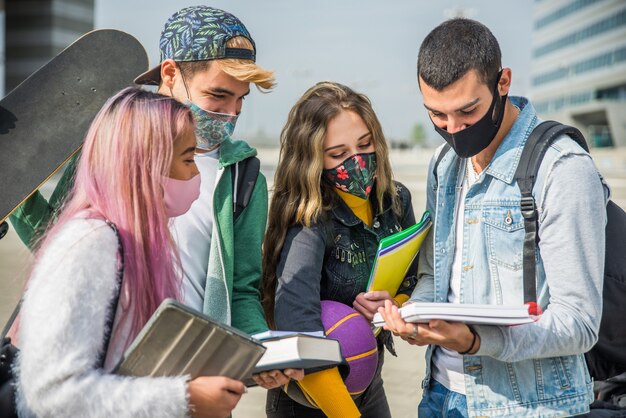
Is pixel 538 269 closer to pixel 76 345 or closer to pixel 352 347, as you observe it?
pixel 352 347

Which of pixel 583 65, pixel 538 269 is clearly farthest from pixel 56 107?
pixel 583 65

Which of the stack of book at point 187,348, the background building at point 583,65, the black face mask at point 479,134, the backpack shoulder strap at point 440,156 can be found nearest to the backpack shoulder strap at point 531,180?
the black face mask at point 479,134

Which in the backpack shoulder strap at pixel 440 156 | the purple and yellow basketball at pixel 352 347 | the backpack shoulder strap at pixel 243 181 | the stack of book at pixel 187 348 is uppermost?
the backpack shoulder strap at pixel 440 156

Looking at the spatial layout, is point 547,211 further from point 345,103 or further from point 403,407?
point 403,407

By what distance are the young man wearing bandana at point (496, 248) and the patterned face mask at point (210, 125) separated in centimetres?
77

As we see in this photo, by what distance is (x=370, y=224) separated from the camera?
2.77 m

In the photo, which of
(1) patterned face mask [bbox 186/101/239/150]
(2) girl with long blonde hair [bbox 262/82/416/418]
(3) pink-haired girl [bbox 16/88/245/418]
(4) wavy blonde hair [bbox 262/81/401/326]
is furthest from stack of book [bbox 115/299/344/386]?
(1) patterned face mask [bbox 186/101/239/150]

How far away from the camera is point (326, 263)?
2627mm

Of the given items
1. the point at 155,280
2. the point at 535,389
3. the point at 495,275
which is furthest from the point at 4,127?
the point at 535,389

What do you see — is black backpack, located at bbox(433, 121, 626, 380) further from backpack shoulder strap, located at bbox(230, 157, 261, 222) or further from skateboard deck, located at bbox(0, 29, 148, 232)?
skateboard deck, located at bbox(0, 29, 148, 232)

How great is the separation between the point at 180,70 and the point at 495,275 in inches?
54.8

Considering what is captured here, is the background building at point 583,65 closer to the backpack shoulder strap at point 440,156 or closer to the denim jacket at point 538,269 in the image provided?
the backpack shoulder strap at point 440,156

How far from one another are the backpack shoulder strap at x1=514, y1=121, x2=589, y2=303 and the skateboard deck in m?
1.64

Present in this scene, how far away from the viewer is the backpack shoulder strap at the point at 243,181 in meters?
2.50
